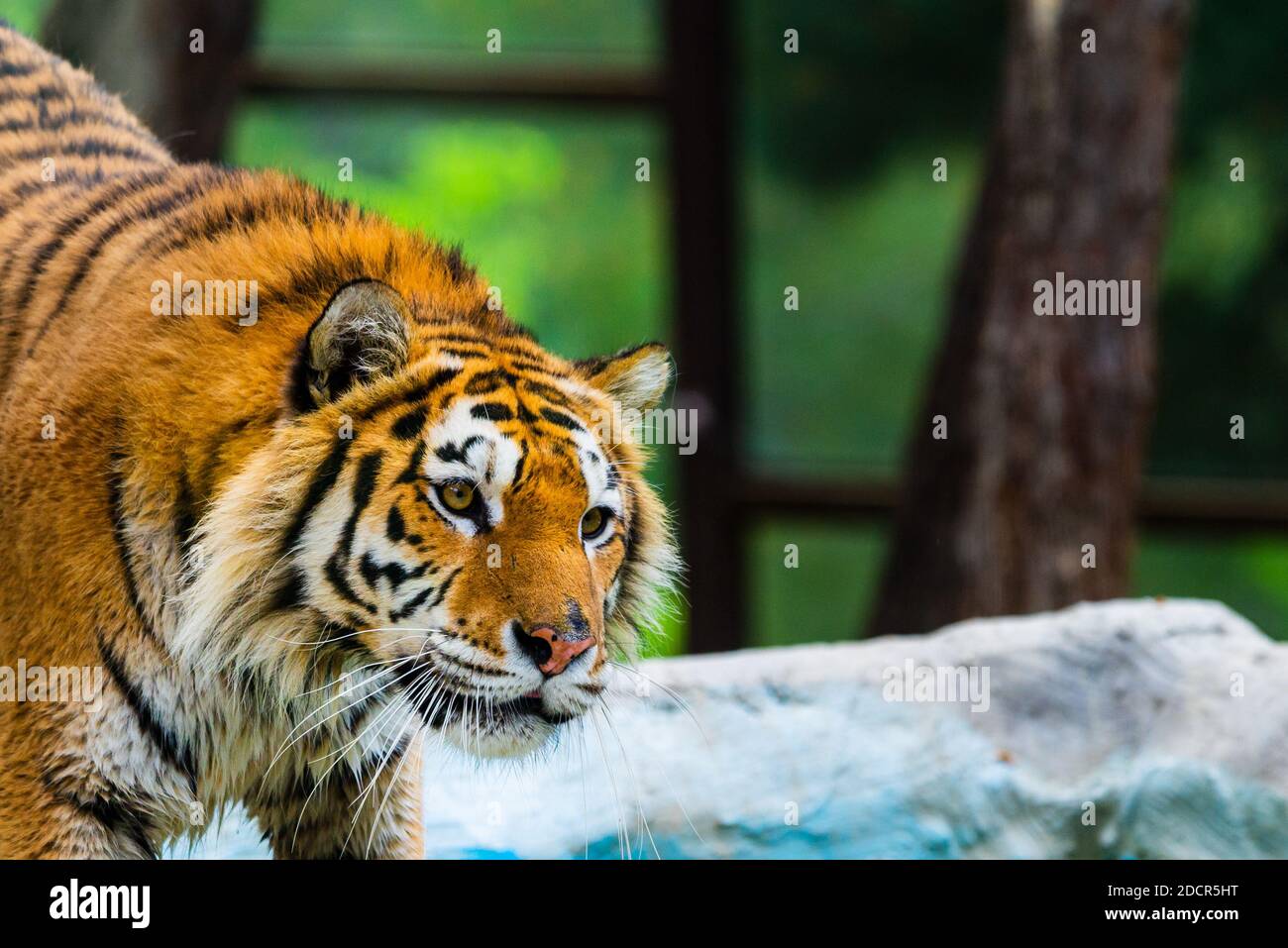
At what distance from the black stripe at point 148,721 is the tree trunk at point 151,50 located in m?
2.74

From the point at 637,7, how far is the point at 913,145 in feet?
4.35

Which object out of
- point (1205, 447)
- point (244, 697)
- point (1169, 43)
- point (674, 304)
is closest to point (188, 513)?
point (244, 697)

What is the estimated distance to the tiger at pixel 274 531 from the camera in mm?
2256

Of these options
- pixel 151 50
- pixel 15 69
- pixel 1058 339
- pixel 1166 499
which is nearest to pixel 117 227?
pixel 15 69

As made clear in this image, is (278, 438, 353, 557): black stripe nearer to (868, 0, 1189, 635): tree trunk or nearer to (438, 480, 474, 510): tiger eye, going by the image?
(438, 480, 474, 510): tiger eye

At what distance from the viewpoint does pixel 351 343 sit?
7.64 feet

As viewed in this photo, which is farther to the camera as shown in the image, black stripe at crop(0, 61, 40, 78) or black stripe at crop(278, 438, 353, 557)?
black stripe at crop(0, 61, 40, 78)

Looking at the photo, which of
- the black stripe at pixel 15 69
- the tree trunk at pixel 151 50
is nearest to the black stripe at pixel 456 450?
the black stripe at pixel 15 69

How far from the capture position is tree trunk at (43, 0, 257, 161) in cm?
473

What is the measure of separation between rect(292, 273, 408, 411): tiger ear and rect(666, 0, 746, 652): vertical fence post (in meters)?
4.32

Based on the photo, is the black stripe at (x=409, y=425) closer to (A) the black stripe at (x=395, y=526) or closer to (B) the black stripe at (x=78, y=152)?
(A) the black stripe at (x=395, y=526)

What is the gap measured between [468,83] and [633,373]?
14.2 feet

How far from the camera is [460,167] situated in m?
6.77

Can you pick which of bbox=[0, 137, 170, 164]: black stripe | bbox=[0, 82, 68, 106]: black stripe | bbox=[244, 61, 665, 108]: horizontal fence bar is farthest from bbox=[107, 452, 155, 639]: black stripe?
bbox=[244, 61, 665, 108]: horizontal fence bar
